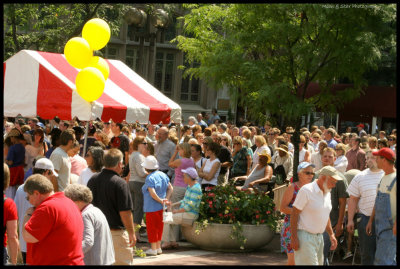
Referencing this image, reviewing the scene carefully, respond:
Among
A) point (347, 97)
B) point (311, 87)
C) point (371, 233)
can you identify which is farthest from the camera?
point (311, 87)

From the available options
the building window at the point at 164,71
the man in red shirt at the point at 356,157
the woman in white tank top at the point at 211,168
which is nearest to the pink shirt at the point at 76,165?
the woman in white tank top at the point at 211,168

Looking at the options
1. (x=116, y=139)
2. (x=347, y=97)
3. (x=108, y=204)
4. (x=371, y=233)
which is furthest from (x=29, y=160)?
(x=347, y=97)

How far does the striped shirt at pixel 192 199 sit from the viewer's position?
1027 centimetres

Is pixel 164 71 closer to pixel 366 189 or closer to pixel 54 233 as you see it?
pixel 366 189

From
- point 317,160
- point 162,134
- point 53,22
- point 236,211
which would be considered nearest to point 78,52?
point 162,134

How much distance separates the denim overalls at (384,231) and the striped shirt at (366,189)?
2.01 feet

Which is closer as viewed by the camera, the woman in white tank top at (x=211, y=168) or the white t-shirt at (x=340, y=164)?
the white t-shirt at (x=340, y=164)

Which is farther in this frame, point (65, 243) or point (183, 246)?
point (183, 246)

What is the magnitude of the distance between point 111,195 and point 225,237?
3.54 m

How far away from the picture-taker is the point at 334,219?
31.0 feet

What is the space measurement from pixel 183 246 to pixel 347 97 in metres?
5.73

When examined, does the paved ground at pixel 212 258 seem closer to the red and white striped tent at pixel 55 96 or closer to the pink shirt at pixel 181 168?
the pink shirt at pixel 181 168

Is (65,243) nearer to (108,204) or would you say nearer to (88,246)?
(88,246)

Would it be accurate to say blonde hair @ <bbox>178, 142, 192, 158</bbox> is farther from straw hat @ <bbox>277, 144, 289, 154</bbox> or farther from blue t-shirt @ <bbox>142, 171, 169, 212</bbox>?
straw hat @ <bbox>277, 144, 289, 154</bbox>
